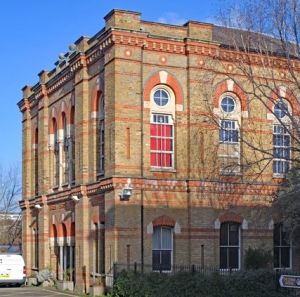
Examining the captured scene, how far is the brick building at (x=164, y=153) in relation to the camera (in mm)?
28156

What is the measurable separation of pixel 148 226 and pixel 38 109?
13.6m

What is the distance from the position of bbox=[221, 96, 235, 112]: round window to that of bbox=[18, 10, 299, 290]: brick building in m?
0.05

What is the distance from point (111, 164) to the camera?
28.3 m

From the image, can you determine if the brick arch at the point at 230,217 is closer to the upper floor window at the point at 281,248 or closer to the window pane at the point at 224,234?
the window pane at the point at 224,234

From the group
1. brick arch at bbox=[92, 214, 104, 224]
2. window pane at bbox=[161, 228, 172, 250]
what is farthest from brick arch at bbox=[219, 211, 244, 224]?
brick arch at bbox=[92, 214, 104, 224]

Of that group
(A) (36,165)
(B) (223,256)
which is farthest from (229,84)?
(A) (36,165)

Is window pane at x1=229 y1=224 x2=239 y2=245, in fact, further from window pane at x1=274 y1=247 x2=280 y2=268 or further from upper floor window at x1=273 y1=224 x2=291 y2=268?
window pane at x1=274 y1=247 x2=280 y2=268

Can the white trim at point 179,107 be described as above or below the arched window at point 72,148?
above

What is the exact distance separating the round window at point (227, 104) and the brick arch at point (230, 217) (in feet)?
15.5

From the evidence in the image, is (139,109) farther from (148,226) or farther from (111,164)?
(148,226)

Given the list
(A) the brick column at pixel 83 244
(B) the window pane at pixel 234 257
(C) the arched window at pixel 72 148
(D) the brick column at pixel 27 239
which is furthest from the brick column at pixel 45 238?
(B) the window pane at pixel 234 257

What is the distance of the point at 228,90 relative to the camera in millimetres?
31000

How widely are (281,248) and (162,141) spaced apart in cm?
771

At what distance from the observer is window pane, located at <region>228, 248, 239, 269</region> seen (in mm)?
30255
